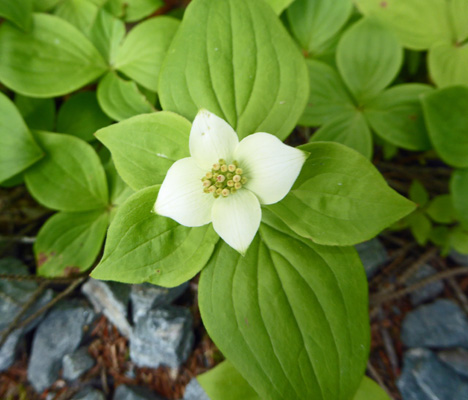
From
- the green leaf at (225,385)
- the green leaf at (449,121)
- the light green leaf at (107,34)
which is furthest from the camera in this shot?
the light green leaf at (107,34)

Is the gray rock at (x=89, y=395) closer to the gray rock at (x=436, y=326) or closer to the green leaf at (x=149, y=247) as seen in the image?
the green leaf at (x=149, y=247)

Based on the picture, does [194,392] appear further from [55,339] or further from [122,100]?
[122,100]

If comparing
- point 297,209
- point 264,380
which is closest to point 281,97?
point 297,209

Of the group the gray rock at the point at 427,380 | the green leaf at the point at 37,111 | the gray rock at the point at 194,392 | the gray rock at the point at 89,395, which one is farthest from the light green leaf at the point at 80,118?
the gray rock at the point at 427,380

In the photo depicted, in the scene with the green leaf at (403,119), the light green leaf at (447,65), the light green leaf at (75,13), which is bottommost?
the green leaf at (403,119)

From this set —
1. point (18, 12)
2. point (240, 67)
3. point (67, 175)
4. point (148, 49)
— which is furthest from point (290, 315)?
point (18, 12)

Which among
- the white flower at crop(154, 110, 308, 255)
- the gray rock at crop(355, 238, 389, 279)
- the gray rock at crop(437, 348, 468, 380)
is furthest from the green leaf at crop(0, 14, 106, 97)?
the gray rock at crop(437, 348, 468, 380)
